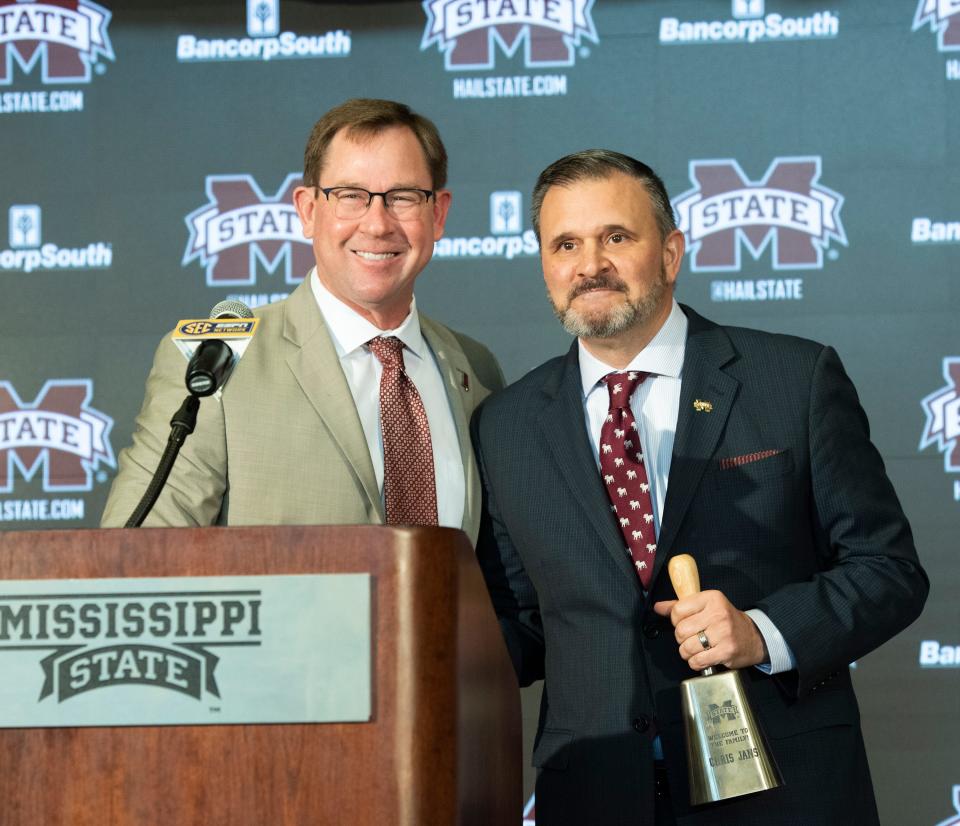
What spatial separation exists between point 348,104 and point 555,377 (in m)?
0.67

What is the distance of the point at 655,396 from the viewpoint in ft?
7.43

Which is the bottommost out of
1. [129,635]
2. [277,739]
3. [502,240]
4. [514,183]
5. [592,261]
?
[277,739]

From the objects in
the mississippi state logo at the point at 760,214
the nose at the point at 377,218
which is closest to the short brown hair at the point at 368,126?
the nose at the point at 377,218

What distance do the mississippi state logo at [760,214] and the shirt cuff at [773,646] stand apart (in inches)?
86.9

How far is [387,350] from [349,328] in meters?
0.09

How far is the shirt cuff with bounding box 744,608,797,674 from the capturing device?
1911mm

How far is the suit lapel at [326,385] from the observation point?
2213 millimetres

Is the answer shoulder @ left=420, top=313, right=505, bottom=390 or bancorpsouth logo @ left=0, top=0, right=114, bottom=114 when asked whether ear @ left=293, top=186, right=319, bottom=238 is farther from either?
bancorpsouth logo @ left=0, top=0, right=114, bottom=114

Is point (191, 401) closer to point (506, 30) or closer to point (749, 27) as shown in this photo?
point (506, 30)

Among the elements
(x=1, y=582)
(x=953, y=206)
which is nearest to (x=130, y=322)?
(x=953, y=206)

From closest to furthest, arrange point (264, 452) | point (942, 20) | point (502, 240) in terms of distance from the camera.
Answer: point (264, 452) < point (942, 20) < point (502, 240)

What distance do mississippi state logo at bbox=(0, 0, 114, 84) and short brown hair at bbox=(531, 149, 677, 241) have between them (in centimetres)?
239

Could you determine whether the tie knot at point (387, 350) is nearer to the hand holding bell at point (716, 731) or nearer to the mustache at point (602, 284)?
the mustache at point (602, 284)

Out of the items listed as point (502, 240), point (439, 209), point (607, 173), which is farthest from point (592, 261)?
point (502, 240)
